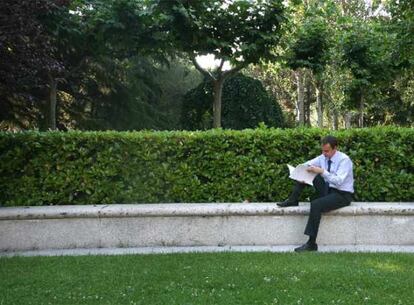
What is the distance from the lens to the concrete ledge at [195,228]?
24.6ft

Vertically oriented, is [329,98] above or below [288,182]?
above

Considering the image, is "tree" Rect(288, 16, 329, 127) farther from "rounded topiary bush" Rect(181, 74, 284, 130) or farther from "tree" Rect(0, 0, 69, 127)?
"tree" Rect(0, 0, 69, 127)

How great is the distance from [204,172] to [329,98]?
21.8 meters

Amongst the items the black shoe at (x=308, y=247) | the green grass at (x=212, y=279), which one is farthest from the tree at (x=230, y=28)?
the green grass at (x=212, y=279)

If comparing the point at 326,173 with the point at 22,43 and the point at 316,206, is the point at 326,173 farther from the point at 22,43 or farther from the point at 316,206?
the point at 22,43

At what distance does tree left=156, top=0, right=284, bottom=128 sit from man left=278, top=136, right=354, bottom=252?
3469mm

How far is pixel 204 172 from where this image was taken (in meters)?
8.38

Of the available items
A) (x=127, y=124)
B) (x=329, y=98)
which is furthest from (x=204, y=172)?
(x=329, y=98)

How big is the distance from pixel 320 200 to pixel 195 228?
1.74 m

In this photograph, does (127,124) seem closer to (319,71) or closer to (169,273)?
(319,71)

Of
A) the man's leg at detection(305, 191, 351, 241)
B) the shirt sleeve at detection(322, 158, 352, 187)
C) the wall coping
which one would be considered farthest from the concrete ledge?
the shirt sleeve at detection(322, 158, 352, 187)

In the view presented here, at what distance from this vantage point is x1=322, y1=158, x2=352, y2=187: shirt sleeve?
7.31 meters

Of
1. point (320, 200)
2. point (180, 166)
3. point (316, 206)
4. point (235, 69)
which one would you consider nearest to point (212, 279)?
point (316, 206)

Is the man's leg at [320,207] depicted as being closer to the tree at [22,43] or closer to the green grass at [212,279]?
the green grass at [212,279]
